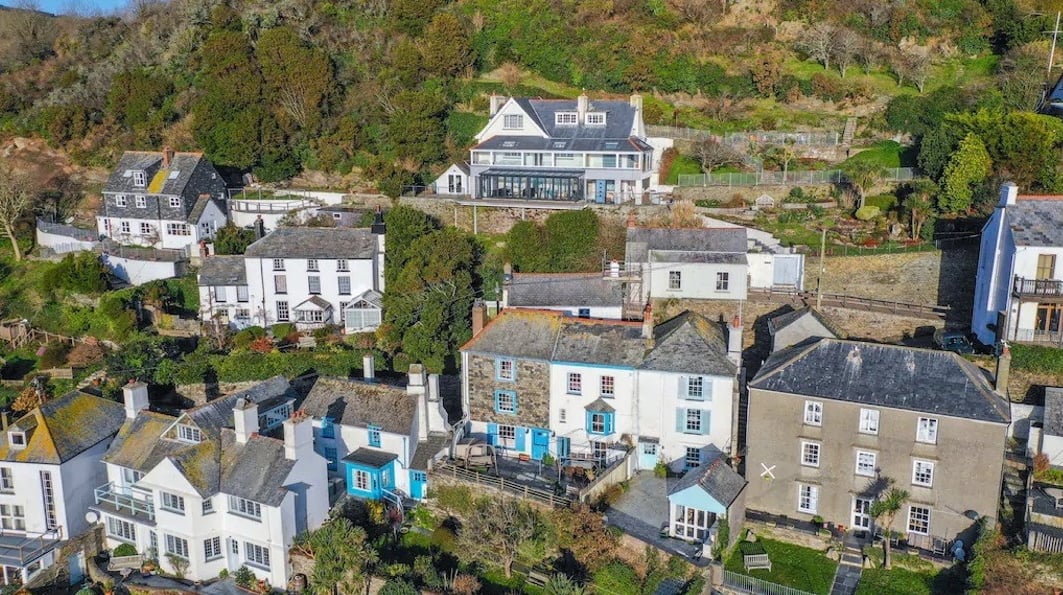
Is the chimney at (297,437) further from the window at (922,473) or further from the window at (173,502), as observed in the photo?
the window at (922,473)

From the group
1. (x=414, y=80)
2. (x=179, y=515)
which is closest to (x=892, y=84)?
(x=414, y=80)

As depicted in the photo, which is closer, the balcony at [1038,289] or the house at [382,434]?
the house at [382,434]

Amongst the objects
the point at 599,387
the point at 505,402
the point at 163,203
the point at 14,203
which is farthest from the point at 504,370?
the point at 14,203

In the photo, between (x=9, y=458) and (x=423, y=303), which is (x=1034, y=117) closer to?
(x=423, y=303)

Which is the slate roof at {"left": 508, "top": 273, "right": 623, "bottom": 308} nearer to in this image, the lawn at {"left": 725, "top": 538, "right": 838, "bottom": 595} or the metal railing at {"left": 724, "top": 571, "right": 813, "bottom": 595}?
the lawn at {"left": 725, "top": 538, "right": 838, "bottom": 595}

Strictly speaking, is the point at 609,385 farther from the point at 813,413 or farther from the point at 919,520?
the point at 919,520

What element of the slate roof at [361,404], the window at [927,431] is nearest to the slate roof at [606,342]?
the slate roof at [361,404]
